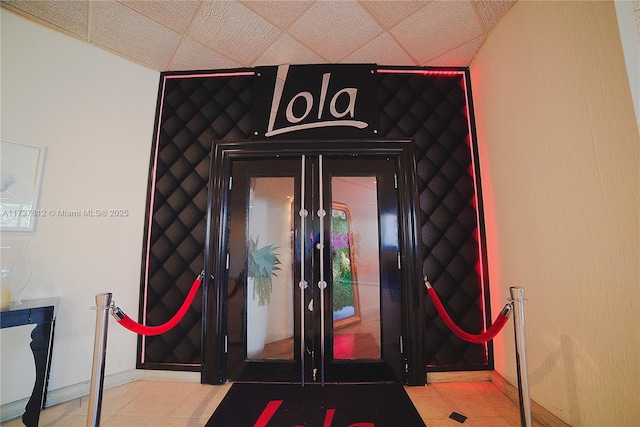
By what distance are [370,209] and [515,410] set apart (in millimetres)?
1766

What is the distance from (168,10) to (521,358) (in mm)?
3190

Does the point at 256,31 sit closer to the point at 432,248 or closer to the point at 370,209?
the point at 370,209

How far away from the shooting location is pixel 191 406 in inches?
70.7

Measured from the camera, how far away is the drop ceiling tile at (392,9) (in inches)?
72.1

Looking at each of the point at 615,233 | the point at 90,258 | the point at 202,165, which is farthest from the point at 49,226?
the point at 615,233

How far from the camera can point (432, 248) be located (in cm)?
219

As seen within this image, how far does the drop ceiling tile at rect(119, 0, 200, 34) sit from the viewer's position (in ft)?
6.00

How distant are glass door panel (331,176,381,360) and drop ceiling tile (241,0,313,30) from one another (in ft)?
4.34

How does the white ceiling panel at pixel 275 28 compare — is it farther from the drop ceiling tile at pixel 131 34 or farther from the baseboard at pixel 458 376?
the baseboard at pixel 458 376

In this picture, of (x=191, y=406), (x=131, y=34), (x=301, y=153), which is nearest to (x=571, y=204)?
(x=301, y=153)

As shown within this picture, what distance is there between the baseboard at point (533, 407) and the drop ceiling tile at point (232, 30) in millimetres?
3097

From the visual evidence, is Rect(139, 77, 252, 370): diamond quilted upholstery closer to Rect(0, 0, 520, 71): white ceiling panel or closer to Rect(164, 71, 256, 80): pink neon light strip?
Rect(164, 71, 256, 80): pink neon light strip

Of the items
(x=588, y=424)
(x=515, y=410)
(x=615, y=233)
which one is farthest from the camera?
(x=515, y=410)

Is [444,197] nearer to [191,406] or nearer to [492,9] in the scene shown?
[492,9]
